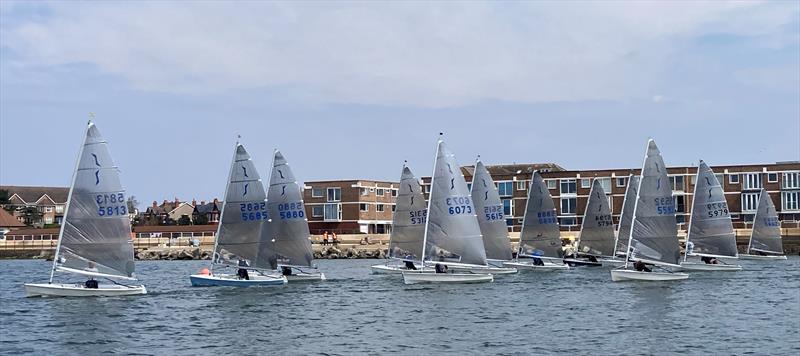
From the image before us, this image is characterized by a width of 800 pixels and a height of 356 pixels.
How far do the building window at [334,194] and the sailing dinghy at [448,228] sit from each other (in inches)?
2774

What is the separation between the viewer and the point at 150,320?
42469mm

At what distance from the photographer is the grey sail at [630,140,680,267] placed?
5841 centimetres

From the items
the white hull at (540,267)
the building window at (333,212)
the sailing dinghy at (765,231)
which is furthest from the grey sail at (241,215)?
the building window at (333,212)

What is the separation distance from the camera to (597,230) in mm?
78188

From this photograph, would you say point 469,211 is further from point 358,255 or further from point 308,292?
point 358,255

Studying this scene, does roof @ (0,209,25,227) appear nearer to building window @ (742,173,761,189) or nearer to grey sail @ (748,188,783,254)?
building window @ (742,173,761,189)

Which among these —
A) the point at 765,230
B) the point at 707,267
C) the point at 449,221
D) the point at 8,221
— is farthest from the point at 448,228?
the point at 8,221

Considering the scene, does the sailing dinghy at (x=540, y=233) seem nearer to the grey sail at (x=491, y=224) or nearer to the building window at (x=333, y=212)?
the grey sail at (x=491, y=224)

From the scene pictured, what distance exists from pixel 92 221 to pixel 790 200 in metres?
87.9

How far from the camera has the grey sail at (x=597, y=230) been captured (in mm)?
78062

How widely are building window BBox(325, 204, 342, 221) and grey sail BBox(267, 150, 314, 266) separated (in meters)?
67.5

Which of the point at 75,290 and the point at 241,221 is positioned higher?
the point at 241,221

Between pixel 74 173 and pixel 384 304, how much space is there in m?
15.0

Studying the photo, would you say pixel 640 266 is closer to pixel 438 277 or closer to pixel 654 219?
pixel 654 219
